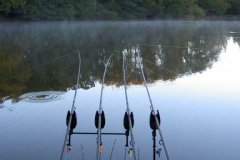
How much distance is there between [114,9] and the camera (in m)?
54.2

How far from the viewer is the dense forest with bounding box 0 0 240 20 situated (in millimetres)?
45844

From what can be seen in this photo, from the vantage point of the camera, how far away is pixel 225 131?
8.26m

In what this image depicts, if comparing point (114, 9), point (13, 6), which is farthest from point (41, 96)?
point (114, 9)

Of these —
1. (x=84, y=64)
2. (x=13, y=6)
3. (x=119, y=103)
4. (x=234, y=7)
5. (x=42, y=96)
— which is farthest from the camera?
(x=234, y=7)

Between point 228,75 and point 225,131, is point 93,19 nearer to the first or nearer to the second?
point 228,75

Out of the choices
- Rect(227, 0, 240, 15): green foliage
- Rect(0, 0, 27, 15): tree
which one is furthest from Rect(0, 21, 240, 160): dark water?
Rect(227, 0, 240, 15): green foliage

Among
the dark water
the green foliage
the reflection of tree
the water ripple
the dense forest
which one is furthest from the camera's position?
the green foliage

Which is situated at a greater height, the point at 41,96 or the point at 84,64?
the point at 84,64

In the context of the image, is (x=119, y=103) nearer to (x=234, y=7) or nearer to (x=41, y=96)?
(x=41, y=96)

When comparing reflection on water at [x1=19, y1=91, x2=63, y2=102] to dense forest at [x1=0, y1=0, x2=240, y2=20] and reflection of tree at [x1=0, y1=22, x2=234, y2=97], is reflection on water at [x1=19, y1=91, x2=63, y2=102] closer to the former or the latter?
reflection of tree at [x1=0, y1=22, x2=234, y2=97]

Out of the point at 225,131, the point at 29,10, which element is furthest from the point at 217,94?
the point at 29,10

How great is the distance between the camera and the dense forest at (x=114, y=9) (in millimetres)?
45844

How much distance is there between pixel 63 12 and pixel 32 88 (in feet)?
124

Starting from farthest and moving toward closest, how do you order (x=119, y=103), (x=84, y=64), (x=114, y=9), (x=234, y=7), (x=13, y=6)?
(x=234, y=7), (x=114, y=9), (x=13, y=6), (x=84, y=64), (x=119, y=103)
